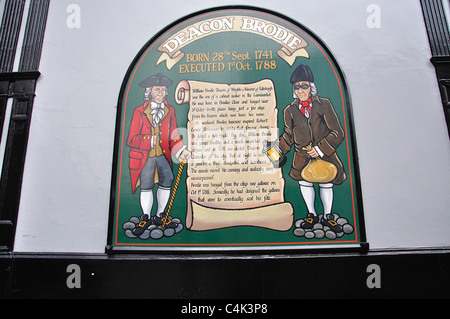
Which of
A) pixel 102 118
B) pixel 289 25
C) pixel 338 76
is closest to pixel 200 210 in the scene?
pixel 102 118

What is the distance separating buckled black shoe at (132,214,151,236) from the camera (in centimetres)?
359

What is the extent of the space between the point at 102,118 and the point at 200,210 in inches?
75.0

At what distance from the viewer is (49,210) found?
12.2ft

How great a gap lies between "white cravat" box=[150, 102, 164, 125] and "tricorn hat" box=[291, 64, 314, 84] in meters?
1.88

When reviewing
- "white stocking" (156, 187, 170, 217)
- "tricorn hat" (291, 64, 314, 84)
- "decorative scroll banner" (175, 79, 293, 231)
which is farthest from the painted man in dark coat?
"white stocking" (156, 187, 170, 217)

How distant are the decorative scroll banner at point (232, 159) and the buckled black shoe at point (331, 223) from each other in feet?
1.37

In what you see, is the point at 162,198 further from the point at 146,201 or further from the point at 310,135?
the point at 310,135

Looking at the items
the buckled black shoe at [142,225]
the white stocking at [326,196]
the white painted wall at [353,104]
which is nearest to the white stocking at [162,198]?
the buckled black shoe at [142,225]

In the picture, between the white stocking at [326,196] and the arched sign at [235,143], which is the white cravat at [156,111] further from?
the white stocking at [326,196]

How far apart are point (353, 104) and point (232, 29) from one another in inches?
80.4

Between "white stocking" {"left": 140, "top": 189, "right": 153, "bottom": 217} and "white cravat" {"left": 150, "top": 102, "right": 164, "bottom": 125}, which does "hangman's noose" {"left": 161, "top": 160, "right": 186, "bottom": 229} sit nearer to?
"white stocking" {"left": 140, "top": 189, "right": 153, "bottom": 217}

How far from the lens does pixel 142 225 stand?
3.61m

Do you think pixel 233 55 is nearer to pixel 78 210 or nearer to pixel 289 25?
pixel 289 25

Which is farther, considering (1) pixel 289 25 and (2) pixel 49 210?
(1) pixel 289 25
